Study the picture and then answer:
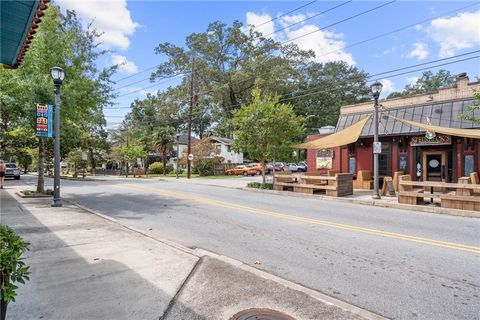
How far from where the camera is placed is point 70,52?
14.0 m

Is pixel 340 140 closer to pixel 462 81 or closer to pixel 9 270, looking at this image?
pixel 462 81

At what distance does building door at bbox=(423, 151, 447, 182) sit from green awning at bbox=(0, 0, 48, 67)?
17.6m

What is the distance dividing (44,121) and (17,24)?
316 inches

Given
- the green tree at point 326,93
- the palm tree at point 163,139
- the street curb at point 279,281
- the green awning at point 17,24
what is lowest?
the street curb at point 279,281

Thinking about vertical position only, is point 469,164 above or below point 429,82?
below

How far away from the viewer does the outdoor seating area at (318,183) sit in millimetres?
14867

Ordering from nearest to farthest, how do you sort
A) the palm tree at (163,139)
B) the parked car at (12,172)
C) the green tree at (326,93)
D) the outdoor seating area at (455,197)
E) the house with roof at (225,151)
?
1. the outdoor seating area at (455,197)
2. the parked car at (12,172)
3. the palm tree at (163,139)
4. the house with roof at (225,151)
5. the green tree at (326,93)

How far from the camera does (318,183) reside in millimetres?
17297

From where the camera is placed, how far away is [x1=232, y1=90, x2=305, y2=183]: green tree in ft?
57.7

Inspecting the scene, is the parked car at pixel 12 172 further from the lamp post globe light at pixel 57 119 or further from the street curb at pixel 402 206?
the street curb at pixel 402 206

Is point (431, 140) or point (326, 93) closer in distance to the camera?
point (431, 140)

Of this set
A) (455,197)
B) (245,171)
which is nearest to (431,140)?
(455,197)

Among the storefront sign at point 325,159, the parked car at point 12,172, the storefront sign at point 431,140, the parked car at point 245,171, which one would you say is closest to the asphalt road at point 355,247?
the storefront sign at point 431,140

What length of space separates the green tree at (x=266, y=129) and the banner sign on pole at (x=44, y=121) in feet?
31.1
